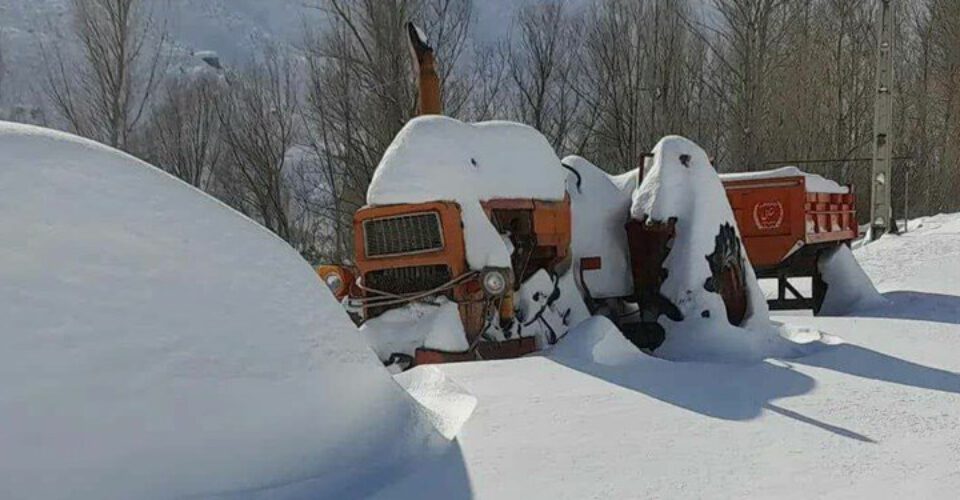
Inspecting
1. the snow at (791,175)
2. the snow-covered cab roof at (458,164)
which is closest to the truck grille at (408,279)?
the snow-covered cab roof at (458,164)

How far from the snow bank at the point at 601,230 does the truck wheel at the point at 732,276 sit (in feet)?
3.17

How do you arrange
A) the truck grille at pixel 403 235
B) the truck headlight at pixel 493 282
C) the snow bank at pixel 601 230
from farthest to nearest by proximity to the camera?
the snow bank at pixel 601 230 → the truck grille at pixel 403 235 → the truck headlight at pixel 493 282

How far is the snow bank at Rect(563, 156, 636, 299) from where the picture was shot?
654cm

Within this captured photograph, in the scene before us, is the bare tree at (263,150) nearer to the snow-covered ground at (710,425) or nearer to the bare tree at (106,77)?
the bare tree at (106,77)

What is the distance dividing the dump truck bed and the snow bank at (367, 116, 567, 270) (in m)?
3.39

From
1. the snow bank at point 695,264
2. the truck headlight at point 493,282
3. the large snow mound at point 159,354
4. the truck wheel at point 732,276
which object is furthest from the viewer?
the truck wheel at point 732,276

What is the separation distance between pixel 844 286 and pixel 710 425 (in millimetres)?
5873

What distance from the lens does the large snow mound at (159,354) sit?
196cm

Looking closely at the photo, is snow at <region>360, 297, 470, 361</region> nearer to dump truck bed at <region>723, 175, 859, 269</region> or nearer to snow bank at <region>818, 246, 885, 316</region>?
dump truck bed at <region>723, 175, 859, 269</region>

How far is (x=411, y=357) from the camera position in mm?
5238

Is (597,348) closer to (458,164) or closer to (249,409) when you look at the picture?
(458,164)

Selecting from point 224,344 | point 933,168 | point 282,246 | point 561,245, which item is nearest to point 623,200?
point 561,245

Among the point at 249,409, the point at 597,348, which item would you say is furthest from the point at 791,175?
the point at 249,409

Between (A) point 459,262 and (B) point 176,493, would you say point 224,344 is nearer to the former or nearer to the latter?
(B) point 176,493
